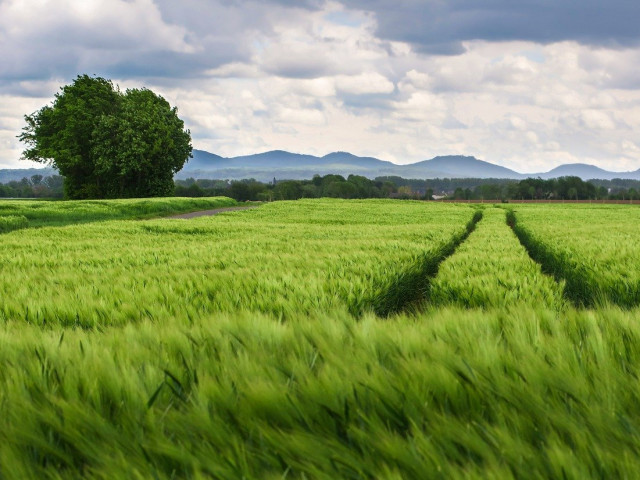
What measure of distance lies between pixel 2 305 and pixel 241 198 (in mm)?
155990

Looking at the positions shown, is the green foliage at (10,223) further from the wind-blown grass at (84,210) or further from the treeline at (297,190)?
the treeline at (297,190)

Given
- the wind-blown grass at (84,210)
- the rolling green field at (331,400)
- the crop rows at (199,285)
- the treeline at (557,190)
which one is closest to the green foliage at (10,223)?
the wind-blown grass at (84,210)

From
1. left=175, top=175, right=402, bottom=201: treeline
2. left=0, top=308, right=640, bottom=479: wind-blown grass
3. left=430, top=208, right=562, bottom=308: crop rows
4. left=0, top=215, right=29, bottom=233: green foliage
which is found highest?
left=175, top=175, right=402, bottom=201: treeline

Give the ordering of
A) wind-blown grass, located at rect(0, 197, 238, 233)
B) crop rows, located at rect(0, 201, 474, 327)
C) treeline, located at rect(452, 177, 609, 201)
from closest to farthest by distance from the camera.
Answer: crop rows, located at rect(0, 201, 474, 327), wind-blown grass, located at rect(0, 197, 238, 233), treeline, located at rect(452, 177, 609, 201)

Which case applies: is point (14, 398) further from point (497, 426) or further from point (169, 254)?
point (169, 254)

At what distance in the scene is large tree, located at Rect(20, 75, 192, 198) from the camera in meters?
56.2

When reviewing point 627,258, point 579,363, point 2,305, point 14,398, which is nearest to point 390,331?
point 579,363

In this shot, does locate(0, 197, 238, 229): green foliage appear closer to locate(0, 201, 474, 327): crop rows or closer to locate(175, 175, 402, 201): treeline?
locate(0, 201, 474, 327): crop rows

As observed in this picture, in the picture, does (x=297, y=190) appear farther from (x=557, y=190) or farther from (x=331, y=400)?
(x=331, y=400)

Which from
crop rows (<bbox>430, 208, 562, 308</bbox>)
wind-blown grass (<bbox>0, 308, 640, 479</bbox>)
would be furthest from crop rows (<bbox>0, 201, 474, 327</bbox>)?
wind-blown grass (<bbox>0, 308, 640, 479</bbox>)

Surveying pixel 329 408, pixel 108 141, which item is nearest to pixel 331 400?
pixel 329 408

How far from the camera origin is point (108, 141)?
56094 millimetres

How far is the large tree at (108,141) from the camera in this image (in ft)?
185

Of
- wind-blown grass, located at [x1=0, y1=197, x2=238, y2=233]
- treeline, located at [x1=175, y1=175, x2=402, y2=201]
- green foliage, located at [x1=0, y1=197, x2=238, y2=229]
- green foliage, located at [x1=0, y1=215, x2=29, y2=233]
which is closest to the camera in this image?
green foliage, located at [x1=0, y1=215, x2=29, y2=233]
